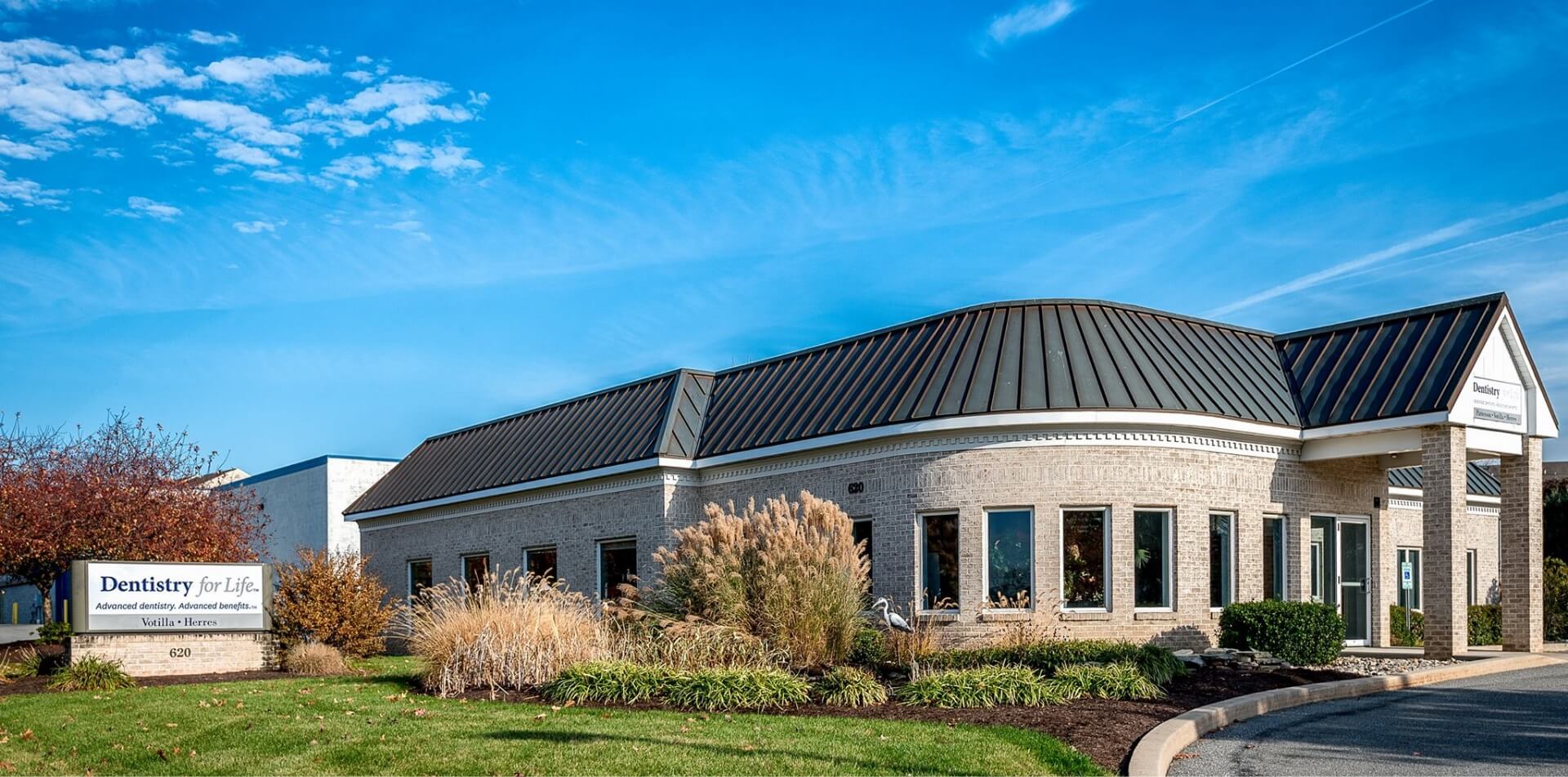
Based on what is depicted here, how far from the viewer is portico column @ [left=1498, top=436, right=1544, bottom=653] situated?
22.5 m

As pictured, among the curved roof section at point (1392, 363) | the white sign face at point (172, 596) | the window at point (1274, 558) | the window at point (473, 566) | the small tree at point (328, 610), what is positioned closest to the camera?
the white sign face at point (172, 596)

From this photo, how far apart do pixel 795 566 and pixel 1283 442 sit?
10621mm

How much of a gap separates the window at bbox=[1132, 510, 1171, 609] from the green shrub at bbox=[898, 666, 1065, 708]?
6.74 meters

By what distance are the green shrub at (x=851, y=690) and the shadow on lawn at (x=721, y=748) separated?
3.07m

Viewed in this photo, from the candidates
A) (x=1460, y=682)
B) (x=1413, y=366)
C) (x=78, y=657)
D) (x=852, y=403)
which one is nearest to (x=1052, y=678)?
(x=1460, y=682)

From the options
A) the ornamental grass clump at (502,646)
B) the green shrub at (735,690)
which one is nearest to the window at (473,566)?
the ornamental grass clump at (502,646)

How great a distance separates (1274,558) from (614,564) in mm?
13148

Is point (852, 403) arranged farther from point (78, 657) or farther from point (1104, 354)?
point (78, 657)

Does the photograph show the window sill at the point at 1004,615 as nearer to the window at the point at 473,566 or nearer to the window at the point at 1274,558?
the window at the point at 1274,558

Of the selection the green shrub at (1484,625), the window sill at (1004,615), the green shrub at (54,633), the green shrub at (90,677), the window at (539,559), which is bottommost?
the green shrub at (1484,625)

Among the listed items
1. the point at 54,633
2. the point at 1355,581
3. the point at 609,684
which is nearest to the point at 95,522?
the point at 54,633

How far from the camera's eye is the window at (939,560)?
21.2 m

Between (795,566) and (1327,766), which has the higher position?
(795,566)

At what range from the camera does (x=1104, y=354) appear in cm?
2192
